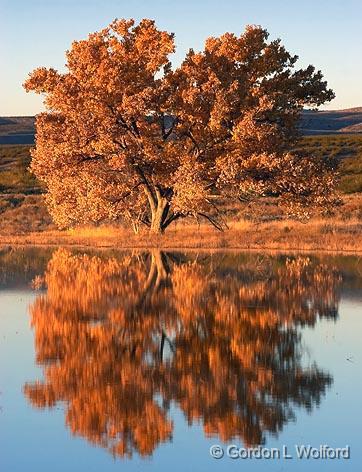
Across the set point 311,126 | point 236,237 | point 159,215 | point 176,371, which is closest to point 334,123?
point 311,126

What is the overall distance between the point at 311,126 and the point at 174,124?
433 feet

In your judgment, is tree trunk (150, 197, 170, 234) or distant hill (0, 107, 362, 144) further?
distant hill (0, 107, 362, 144)

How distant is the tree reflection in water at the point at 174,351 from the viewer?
1251 cm

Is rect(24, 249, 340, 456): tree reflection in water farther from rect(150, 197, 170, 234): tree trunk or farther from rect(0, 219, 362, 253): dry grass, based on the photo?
rect(150, 197, 170, 234): tree trunk

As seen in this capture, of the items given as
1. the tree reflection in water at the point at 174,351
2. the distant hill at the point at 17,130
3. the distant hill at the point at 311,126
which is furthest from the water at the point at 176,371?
the distant hill at the point at 311,126

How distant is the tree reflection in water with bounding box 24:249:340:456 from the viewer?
12508 mm

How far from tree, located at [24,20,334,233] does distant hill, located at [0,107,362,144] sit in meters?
109

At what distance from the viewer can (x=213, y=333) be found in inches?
764

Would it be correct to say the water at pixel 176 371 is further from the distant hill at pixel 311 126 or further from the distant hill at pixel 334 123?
the distant hill at pixel 334 123

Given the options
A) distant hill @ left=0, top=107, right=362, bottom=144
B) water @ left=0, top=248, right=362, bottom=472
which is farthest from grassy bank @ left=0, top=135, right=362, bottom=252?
distant hill @ left=0, top=107, right=362, bottom=144

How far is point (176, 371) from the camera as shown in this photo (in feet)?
51.0

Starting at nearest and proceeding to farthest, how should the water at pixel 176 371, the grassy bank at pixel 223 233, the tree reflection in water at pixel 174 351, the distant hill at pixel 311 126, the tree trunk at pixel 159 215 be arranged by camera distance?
the water at pixel 176 371
the tree reflection in water at pixel 174 351
the grassy bank at pixel 223 233
the tree trunk at pixel 159 215
the distant hill at pixel 311 126

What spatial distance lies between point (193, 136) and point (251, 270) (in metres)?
12.1

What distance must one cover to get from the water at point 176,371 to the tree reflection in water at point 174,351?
0.10 ft
